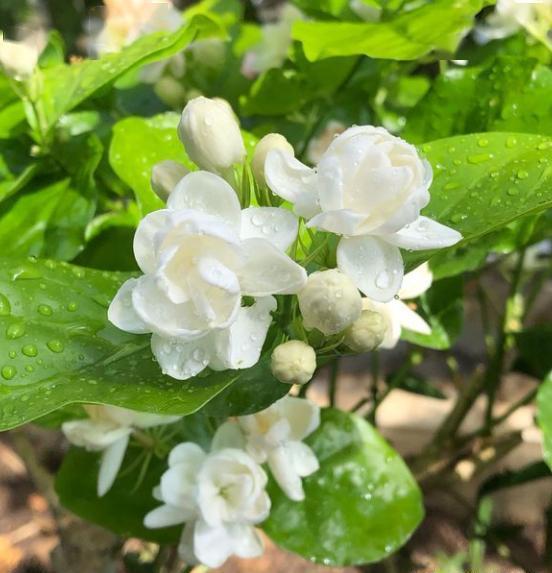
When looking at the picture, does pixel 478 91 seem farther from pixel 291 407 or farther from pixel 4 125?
pixel 4 125

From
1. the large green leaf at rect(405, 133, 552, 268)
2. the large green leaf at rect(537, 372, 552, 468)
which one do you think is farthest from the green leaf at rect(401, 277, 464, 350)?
the large green leaf at rect(405, 133, 552, 268)

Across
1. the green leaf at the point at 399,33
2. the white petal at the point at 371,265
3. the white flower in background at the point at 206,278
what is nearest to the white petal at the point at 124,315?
the white flower in background at the point at 206,278

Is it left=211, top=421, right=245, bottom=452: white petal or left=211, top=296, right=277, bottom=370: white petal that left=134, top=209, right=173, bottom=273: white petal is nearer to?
left=211, top=296, right=277, bottom=370: white petal

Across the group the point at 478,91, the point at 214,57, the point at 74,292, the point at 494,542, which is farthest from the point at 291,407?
the point at 494,542

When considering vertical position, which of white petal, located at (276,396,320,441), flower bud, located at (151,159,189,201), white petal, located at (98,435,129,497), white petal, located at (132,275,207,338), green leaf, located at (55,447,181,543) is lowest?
green leaf, located at (55,447,181,543)

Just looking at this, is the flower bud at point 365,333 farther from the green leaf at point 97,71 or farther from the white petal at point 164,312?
the green leaf at point 97,71

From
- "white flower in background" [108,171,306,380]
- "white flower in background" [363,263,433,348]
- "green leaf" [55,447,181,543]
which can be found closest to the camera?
"white flower in background" [108,171,306,380]

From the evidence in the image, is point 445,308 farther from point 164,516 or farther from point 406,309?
point 164,516

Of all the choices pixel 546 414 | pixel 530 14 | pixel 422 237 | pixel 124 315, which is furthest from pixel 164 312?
pixel 530 14
